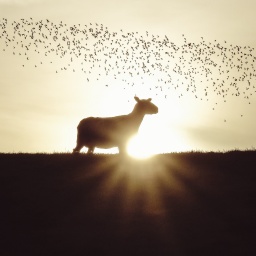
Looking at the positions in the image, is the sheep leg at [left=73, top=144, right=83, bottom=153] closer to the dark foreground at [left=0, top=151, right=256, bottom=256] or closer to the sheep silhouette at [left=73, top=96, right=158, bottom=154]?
the sheep silhouette at [left=73, top=96, right=158, bottom=154]

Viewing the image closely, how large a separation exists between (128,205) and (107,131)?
7650 mm

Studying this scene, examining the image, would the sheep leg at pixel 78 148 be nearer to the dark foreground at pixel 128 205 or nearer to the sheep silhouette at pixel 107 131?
the sheep silhouette at pixel 107 131

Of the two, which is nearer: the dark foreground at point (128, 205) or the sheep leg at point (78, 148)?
the dark foreground at point (128, 205)

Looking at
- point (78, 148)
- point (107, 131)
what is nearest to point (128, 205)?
point (107, 131)

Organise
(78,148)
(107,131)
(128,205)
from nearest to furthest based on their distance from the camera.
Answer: (128,205), (107,131), (78,148)

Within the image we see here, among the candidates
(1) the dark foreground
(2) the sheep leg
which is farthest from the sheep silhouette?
(1) the dark foreground

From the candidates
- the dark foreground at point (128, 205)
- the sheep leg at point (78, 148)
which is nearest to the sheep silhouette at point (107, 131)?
the sheep leg at point (78, 148)

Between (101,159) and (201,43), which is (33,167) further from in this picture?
(201,43)

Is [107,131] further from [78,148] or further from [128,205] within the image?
[128,205]

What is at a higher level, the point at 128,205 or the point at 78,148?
the point at 78,148

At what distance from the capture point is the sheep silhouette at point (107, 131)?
26.6 meters

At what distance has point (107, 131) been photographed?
87.0 feet

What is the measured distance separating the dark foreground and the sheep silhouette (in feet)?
6.03

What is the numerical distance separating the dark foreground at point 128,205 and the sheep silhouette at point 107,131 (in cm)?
184
